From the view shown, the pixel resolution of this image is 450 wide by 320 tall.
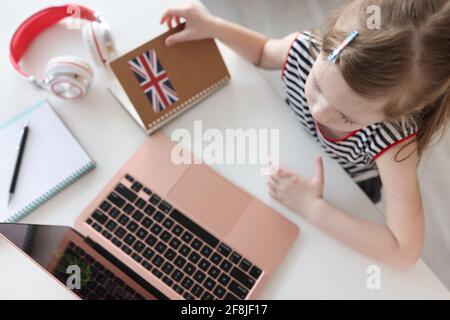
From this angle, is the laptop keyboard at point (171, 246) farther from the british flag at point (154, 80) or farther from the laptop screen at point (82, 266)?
the british flag at point (154, 80)

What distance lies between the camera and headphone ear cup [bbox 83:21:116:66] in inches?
30.0

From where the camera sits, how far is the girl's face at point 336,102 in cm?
59

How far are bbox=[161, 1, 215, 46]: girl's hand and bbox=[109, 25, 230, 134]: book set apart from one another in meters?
0.01

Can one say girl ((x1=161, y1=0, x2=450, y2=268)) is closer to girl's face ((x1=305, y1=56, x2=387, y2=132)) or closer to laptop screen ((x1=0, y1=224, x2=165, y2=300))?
girl's face ((x1=305, y1=56, x2=387, y2=132))

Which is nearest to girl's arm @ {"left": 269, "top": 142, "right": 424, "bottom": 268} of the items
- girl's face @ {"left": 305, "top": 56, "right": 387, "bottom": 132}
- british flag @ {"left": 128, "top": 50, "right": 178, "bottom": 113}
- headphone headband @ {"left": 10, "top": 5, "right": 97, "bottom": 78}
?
girl's face @ {"left": 305, "top": 56, "right": 387, "bottom": 132}

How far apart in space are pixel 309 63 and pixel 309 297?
408mm

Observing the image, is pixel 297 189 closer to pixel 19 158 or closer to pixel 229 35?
pixel 229 35

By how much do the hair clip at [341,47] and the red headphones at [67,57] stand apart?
0.41 m

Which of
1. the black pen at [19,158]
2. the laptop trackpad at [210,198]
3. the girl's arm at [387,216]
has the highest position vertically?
the black pen at [19,158]

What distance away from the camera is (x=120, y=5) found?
0.86 m

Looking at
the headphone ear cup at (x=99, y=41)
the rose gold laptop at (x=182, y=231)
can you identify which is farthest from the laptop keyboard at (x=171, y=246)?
the headphone ear cup at (x=99, y=41)

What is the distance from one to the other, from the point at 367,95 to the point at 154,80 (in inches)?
13.7
